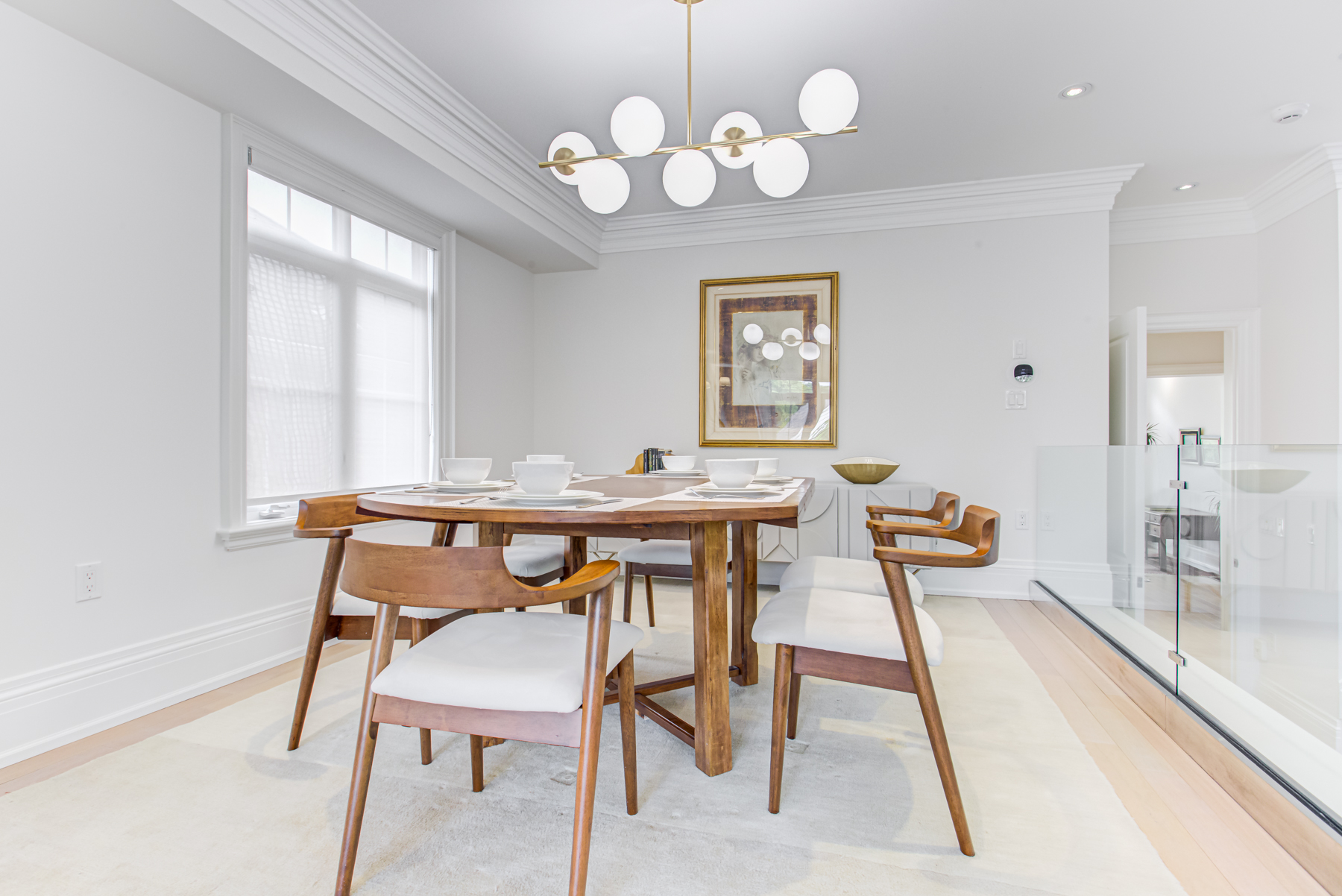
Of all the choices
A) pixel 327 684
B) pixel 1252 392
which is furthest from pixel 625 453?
pixel 1252 392

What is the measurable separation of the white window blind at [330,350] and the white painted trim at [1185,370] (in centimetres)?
686

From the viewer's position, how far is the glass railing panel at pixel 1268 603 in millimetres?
1354

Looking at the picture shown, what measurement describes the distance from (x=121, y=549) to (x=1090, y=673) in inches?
136

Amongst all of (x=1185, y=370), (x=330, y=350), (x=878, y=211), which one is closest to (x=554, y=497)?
(x=330, y=350)

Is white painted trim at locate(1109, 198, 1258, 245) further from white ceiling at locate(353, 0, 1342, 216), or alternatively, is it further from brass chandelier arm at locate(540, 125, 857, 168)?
brass chandelier arm at locate(540, 125, 857, 168)

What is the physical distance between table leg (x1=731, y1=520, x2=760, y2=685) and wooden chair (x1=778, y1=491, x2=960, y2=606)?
184mm

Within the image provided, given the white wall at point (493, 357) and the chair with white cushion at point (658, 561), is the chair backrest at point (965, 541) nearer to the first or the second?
the chair with white cushion at point (658, 561)

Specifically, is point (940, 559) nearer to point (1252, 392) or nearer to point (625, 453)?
point (625, 453)

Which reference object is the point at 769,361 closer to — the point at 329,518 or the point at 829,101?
the point at 829,101

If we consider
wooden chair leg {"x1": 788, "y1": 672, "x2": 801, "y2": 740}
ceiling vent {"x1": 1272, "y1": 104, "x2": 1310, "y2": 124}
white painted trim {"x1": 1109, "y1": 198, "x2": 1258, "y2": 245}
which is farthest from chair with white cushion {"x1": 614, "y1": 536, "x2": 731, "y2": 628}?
white painted trim {"x1": 1109, "y1": 198, "x2": 1258, "y2": 245}

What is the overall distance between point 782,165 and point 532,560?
1466 mm

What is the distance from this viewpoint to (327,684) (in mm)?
2279

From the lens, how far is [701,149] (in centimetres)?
192

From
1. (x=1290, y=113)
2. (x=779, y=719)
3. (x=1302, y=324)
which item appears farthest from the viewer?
(x=1302, y=324)
